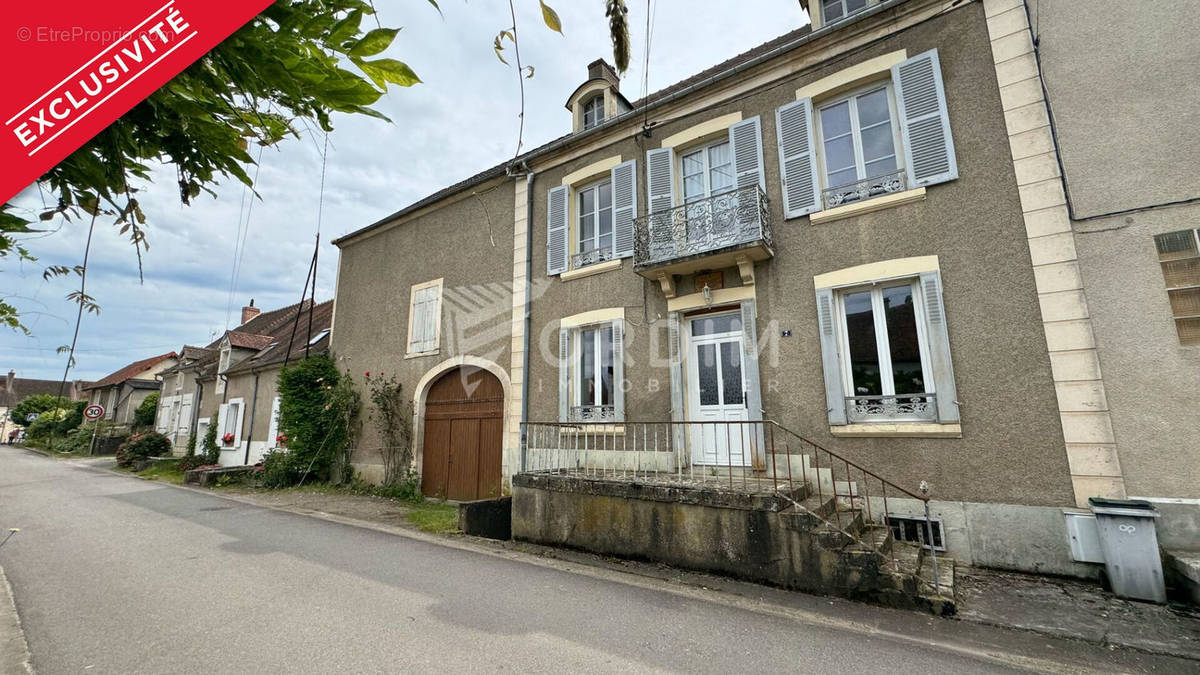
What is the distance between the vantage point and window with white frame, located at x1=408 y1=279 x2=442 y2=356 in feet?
37.5

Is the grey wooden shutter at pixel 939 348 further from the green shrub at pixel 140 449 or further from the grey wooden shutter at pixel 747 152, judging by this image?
the green shrub at pixel 140 449

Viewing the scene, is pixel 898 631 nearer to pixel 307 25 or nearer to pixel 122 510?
pixel 307 25

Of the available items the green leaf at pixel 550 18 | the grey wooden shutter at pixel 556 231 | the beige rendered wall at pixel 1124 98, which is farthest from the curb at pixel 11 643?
the beige rendered wall at pixel 1124 98

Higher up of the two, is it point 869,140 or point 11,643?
point 869,140

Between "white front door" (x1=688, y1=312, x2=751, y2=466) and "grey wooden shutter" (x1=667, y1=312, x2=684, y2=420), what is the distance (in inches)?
6.5

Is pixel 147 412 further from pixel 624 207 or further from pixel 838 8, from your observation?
pixel 838 8

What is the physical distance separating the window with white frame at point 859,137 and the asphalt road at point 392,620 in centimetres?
539

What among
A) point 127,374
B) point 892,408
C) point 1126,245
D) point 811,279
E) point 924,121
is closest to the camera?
point 1126,245

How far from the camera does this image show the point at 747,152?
307 inches

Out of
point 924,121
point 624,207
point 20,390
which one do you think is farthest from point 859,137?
point 20,390

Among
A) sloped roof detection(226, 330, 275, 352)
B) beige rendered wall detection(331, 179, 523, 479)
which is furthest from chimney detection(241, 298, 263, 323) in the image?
beige rendered wall detection(331, 179, 523, 479)

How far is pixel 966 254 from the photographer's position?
19.9 ft

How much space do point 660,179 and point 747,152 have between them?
1.47m

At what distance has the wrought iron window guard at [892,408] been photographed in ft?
19.9
